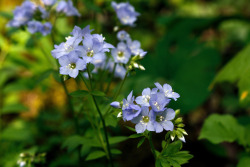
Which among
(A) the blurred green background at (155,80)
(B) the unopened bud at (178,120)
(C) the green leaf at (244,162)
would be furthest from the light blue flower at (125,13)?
(C) the green leaf at (244,162)

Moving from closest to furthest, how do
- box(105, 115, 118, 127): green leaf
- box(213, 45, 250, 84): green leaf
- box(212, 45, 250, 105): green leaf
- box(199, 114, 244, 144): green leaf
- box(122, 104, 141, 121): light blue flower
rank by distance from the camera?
1. box(122, 104, 141, 121): light blue flower
2. box(105, 115, 118, 127): green leaf
3. box(199, 114, 244, 144): green leaf
4. box(212, 45, 250, 105): green leaf
5. box(213, 45, 250, 84): green leaf

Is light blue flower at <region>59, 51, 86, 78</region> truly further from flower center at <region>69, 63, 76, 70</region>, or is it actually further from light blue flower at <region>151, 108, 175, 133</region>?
light blue flower at <region>151, 108, 175, 133</region>

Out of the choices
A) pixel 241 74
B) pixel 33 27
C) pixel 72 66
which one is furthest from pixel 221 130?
pixel 33 27

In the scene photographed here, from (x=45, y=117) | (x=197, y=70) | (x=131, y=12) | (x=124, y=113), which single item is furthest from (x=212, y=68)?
(x=124, y=113)

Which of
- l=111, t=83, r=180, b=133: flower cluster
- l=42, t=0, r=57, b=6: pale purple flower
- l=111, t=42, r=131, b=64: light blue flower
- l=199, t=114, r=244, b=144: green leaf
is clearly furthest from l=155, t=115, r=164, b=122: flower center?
l=42, t=0, r=57, b=6: pale purple flower

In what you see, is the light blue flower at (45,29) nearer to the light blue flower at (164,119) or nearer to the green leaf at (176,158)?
the light blue flower at (164,119)

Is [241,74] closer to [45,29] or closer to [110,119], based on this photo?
[110,119]
